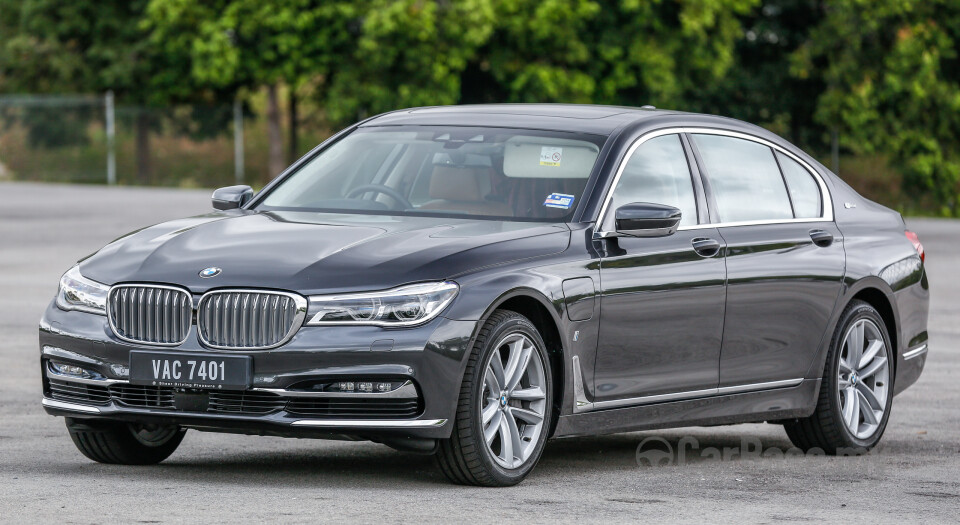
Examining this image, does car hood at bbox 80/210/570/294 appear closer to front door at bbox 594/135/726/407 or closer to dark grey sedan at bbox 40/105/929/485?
dark grey sedan at bbox 40/105/929/485

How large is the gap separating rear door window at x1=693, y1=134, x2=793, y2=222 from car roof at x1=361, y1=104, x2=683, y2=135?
28 cm

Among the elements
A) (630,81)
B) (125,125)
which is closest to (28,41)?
(125,125)

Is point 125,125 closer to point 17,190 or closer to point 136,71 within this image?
point 136,71

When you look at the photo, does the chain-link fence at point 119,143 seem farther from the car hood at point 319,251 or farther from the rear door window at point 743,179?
the car hood at point 319,251

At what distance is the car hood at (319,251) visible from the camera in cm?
692

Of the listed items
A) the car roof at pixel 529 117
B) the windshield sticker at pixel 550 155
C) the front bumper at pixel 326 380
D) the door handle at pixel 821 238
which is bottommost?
the front bumper at pixel 326 380

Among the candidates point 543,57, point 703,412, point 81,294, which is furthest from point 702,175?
point 543,57

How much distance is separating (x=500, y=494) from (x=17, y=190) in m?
34.2

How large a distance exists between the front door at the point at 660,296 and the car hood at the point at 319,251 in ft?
1.26

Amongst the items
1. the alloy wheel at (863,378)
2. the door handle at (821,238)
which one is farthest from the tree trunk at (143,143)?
the door handle at (821,238)

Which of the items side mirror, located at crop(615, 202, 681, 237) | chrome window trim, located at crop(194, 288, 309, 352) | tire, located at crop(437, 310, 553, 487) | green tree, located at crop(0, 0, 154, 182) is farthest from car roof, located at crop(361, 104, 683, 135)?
green tree, located at crop(0, 0, 154, 182)

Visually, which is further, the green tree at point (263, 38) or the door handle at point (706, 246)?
the green tree at point (263, 38)

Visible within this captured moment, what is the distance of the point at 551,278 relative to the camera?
736 cm

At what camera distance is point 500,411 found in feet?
23.7
